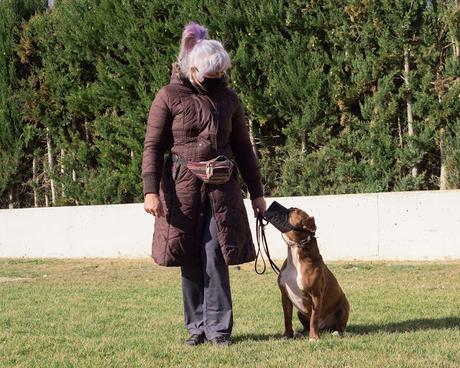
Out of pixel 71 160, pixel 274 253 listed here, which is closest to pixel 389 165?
pixel 274 253

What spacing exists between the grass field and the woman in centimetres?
44

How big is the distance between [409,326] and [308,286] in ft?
3.39

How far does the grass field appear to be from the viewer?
185 inches

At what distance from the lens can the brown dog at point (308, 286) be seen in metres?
5.35


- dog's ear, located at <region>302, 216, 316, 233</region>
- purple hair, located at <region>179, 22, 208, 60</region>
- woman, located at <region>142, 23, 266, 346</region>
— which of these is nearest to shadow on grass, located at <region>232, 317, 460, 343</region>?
woman, located at <region>142, 23, 266, 346</region>

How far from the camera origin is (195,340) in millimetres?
5230

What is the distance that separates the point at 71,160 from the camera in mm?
16469

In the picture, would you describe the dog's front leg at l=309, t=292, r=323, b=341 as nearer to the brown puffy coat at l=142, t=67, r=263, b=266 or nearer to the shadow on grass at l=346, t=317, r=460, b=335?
the shadow on grass at l=346, t=317, r=460, b=335

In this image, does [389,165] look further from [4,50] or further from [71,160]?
[4,50]

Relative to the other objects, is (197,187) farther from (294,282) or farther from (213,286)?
(294,282)

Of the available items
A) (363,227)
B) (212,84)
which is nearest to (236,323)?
(212,84)

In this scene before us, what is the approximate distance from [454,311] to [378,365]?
2496mm

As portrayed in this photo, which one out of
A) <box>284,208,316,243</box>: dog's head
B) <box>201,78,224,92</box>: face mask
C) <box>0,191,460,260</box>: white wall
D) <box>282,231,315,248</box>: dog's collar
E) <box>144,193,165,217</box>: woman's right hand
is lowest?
<box>0,191,460,260</box>: white wall

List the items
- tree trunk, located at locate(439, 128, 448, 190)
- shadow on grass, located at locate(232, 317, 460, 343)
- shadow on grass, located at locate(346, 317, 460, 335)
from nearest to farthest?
1. shadow on grass, located at locate(232, 317, 460, 343)
2. shadow on grass, located at locate(346, 317, 460, 335)
3. tree trunk, located at locate(439, 128, 448, 190)
